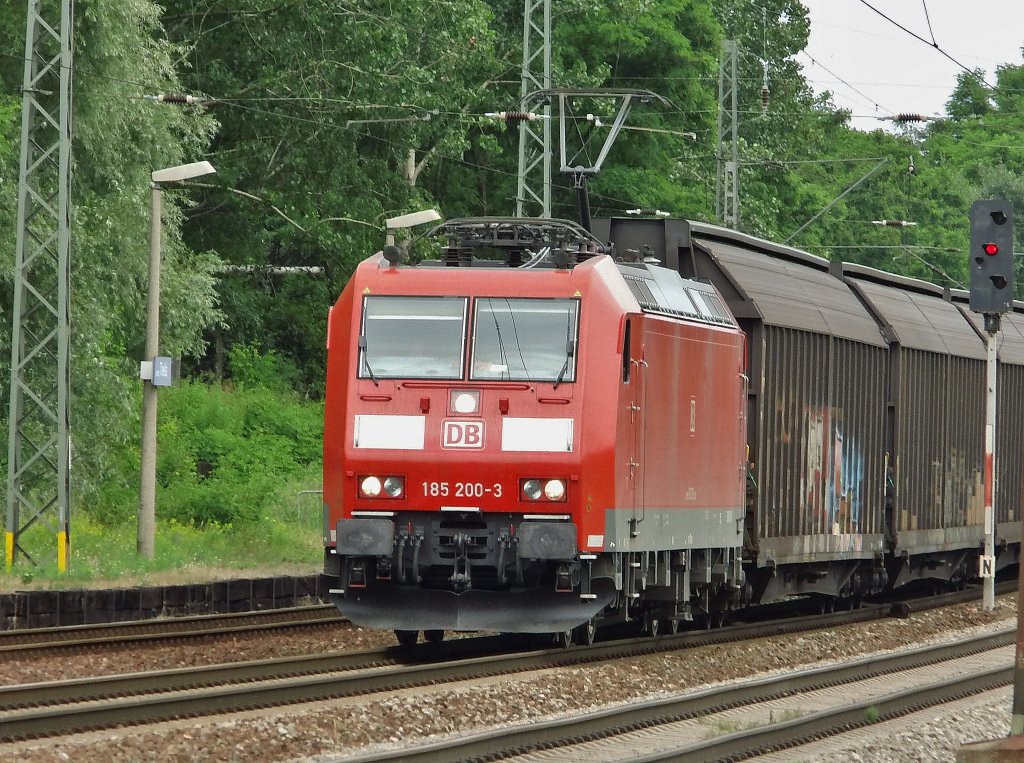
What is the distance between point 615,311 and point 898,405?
29.3 feet

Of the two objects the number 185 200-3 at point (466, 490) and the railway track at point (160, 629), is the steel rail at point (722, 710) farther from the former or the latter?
the railway track at point (160, 629)

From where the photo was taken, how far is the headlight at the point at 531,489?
15102 millimetres

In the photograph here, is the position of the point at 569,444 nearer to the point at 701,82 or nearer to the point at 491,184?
the point at 491,184

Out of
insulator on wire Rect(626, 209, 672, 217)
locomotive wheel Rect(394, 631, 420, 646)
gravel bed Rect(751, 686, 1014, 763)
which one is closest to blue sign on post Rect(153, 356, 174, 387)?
locomotive wheel Rect(394, 631, 420, 646)

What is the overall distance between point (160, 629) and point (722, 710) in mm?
7544

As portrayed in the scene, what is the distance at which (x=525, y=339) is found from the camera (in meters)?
15.4

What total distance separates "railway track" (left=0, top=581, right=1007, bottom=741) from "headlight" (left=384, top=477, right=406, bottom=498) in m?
1.33

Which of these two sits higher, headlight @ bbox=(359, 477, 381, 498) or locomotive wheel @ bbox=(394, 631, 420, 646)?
headlight @ bbox=(359, 477, 381, 498)

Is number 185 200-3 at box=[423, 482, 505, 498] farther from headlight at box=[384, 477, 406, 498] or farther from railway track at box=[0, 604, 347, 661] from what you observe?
railway track at box=[0, 604, 347, 661]

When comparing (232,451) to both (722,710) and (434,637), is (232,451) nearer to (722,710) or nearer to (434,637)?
(434,637)

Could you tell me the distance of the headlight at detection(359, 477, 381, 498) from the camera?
602 inches

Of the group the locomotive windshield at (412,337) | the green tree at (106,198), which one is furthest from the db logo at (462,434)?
the green tree at (106,198)

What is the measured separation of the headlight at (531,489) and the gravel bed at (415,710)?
136cm

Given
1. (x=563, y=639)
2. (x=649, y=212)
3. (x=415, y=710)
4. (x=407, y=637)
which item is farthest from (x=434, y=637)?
(x=649, y=212)
